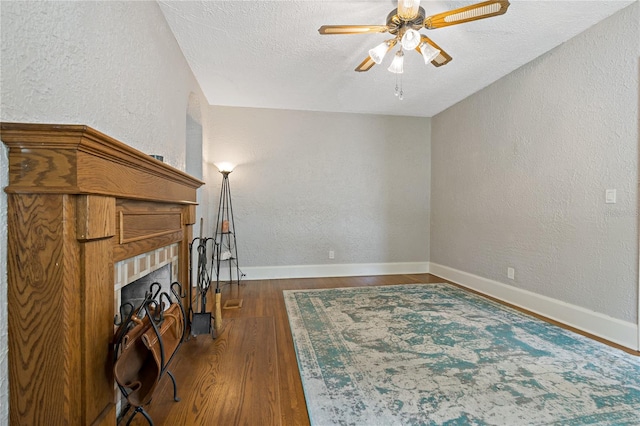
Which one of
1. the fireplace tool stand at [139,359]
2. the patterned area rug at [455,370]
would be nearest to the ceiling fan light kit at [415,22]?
the fireplace tool stand at [139,359]

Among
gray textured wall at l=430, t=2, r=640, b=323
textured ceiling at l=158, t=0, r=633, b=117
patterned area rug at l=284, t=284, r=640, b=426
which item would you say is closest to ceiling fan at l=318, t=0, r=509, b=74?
textured ceiling at l=158, t=0, r=633, b=117

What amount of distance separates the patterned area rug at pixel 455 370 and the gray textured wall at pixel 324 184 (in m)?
1.62

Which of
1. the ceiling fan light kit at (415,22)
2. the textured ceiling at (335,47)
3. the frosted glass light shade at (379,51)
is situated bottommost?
the frosted glass light shade at (379,51)

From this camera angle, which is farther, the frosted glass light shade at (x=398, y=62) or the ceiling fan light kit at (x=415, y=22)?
the frosted glass light shade at (x=398, y=62)

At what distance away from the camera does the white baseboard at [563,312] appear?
213 centimetres

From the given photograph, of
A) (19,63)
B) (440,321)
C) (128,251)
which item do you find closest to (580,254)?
(440,321)

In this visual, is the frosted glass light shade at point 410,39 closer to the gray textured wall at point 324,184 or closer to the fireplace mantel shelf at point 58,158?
the fireplace mantel shelf at point 58,158

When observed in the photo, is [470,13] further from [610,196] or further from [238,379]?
[238,379]

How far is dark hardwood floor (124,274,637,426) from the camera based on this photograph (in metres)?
1.39

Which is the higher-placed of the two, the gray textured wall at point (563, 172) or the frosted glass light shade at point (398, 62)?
the frosted glass light shade at point (398, 62)

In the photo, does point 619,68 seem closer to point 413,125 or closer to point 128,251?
point 413,125

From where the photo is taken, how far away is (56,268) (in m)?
0.91

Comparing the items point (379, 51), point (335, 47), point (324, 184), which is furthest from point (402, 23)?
point (324, 184)

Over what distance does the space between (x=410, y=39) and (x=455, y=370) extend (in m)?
2.20
